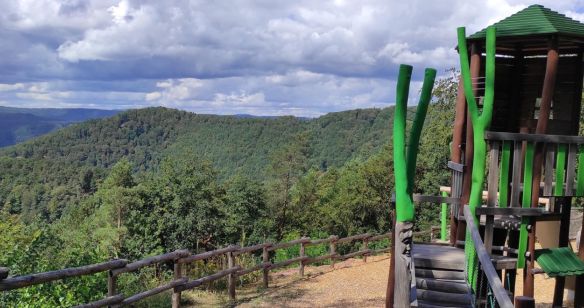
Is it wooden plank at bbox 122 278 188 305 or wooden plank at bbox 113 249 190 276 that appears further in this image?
wooden plank at bbox 122 278 188 305

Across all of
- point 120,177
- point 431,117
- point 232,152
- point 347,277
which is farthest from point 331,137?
point 347,277

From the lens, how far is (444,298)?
5.14 meters

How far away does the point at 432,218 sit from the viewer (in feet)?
84.1

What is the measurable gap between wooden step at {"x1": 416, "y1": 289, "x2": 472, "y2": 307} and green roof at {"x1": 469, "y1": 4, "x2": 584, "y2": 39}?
298 centimetres

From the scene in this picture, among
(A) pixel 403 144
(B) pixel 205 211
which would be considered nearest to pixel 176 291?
(A) pixel 403 144

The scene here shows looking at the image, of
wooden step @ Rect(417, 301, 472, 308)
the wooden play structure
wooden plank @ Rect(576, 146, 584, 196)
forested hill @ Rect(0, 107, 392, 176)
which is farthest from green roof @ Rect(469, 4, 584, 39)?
forested hill @ Rect(0, 107, 392, 176)

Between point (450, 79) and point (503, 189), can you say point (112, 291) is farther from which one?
point (450, 79)

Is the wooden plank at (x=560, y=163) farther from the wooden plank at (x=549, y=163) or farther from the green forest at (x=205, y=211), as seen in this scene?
the green forest at (x=205, y=211)

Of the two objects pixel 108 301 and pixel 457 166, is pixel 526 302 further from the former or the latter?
pixel 108 301

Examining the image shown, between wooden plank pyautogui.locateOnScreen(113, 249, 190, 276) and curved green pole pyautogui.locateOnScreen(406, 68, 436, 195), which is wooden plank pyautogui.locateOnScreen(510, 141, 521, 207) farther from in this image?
wooden plank pyautogui.locateOnScreen(113, 249, 190, 276)

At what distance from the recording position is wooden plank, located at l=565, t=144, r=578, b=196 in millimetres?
5391

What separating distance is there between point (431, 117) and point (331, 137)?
95.2 m

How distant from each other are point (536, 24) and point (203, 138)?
14577cm

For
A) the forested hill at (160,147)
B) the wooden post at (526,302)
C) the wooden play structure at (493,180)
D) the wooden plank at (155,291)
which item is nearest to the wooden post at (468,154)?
the wooden play structure at (493,180)
